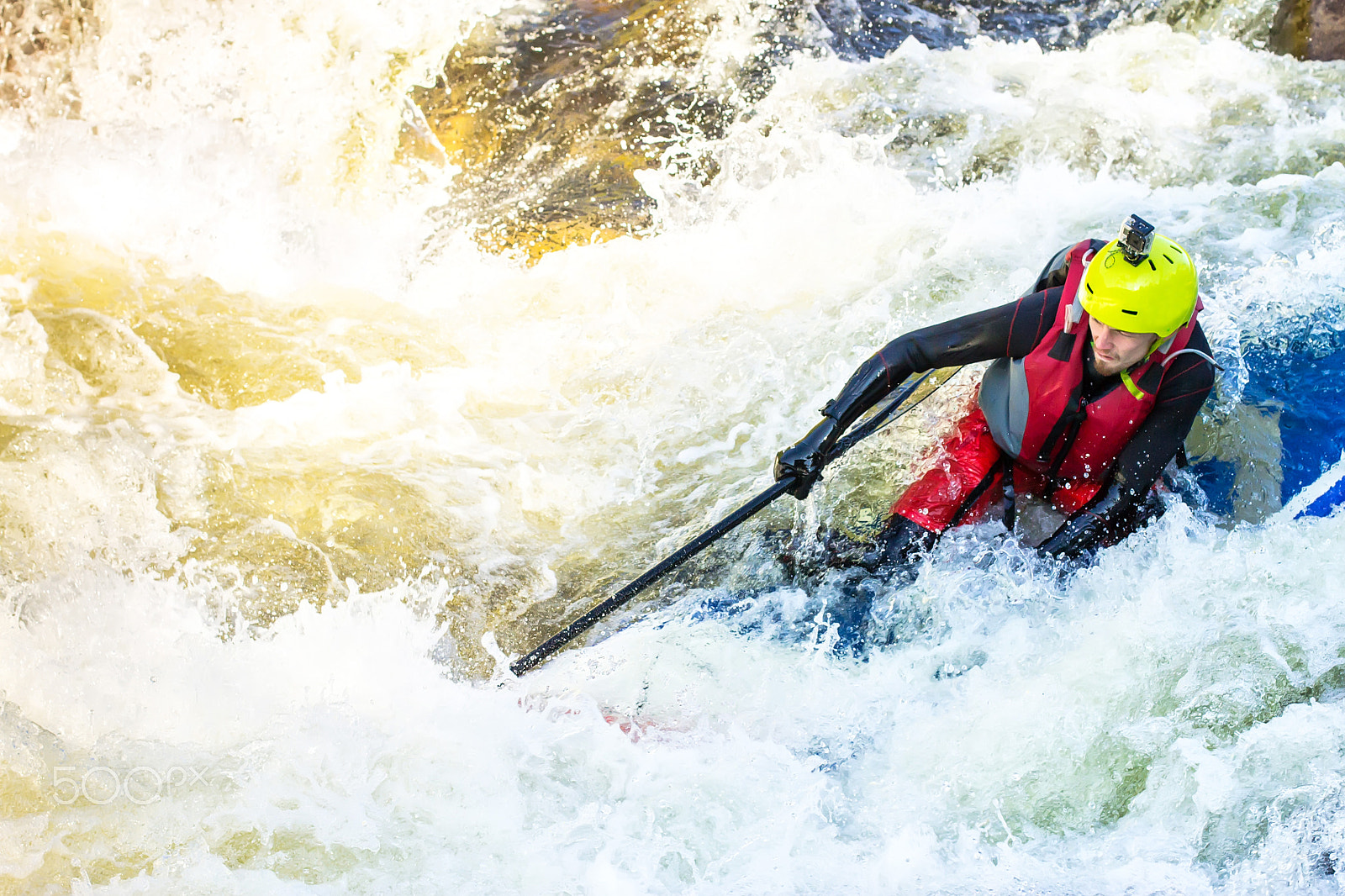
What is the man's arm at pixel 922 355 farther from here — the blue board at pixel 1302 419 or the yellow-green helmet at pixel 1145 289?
the blue board at pixel 1302 419

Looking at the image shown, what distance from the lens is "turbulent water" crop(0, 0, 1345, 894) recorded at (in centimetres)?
315

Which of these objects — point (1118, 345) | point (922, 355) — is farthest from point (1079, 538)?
point (922, 355)

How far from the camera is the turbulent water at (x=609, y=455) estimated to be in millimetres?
3150

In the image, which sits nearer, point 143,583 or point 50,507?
point 143,583

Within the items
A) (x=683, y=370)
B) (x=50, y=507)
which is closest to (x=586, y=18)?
(x=683, y=370)

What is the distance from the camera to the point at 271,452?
15.1 ft

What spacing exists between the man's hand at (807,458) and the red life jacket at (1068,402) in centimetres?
63

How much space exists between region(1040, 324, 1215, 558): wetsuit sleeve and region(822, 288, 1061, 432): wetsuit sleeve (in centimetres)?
43

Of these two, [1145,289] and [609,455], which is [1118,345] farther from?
[609,455]

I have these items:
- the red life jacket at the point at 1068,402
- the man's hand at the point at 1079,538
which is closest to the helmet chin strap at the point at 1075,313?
the red life jacket at the point at 1068,402

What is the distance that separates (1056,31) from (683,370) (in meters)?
4.25

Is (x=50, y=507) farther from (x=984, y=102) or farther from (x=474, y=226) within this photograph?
(x=984, y=102)

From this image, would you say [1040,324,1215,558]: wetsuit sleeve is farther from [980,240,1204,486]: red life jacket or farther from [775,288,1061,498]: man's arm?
[775,288,1061,498]: man's arm

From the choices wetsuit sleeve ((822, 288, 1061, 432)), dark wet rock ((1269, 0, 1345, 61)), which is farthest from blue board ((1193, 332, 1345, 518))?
dark wet rock ((1269, 0, 1345, 61))
